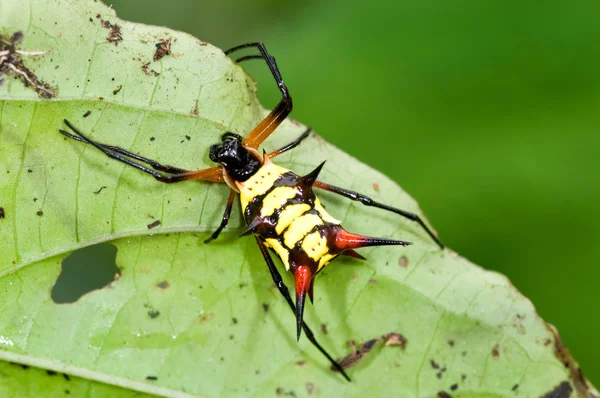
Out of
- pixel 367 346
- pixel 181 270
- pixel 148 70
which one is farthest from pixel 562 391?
pixel 148 70

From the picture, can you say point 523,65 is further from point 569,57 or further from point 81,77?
point 81,77

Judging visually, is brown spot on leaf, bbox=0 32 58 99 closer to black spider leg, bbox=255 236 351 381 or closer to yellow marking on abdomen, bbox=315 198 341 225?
black spider leg, bbox=255 236 351 381

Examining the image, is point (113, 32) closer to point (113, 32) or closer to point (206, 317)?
point (113, 32)

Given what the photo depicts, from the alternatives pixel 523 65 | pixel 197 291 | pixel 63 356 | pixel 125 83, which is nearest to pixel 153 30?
pixel 125 83

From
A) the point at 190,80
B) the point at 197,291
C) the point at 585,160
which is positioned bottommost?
the point at 197,291

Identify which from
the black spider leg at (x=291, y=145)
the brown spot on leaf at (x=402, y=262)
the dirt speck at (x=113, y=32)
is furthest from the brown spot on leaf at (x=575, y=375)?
the dirt speck at (x=113, y=32)

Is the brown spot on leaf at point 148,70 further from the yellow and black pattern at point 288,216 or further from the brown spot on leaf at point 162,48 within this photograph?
the yellow and black pattern at point 288,216

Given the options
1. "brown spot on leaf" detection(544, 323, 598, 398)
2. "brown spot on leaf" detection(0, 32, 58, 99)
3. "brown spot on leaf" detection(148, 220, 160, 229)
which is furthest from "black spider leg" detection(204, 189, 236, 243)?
"brown spot on leaf" detection(544, 323, 598, 398)
